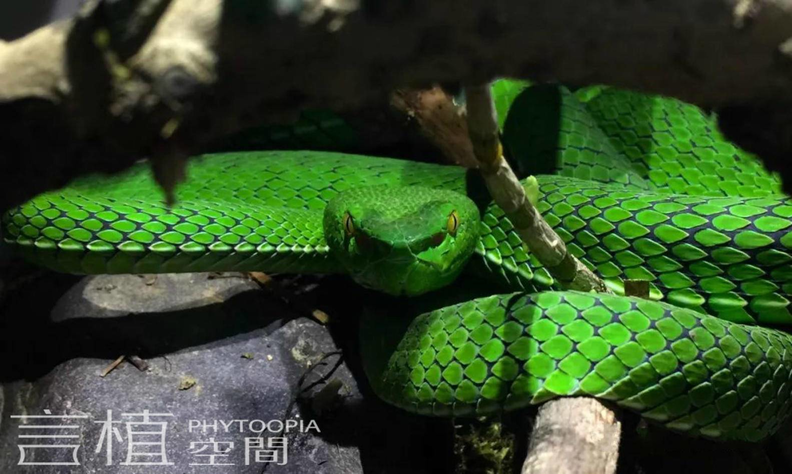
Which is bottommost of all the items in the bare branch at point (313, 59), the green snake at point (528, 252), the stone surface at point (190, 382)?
the stone surface at point (190, 382)

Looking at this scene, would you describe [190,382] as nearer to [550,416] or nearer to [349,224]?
[349,224]

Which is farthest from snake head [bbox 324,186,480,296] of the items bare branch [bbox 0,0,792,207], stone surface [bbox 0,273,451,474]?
bare branch [bbox 0,0,792,207]

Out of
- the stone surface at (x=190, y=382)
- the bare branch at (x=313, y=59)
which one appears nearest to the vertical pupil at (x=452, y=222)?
the stone surface at (x=190, y=382)

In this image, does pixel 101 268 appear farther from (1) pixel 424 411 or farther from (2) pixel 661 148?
(2) pixel 661 148

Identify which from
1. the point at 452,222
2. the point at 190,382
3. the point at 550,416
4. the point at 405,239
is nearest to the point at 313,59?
the point at 550,416

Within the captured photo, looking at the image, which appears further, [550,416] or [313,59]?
[550,416]

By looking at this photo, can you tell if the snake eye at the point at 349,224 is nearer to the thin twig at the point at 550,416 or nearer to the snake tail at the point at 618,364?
the snake tail at the point at 618,364

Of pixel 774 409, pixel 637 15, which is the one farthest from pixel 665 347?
pixel 637 15
